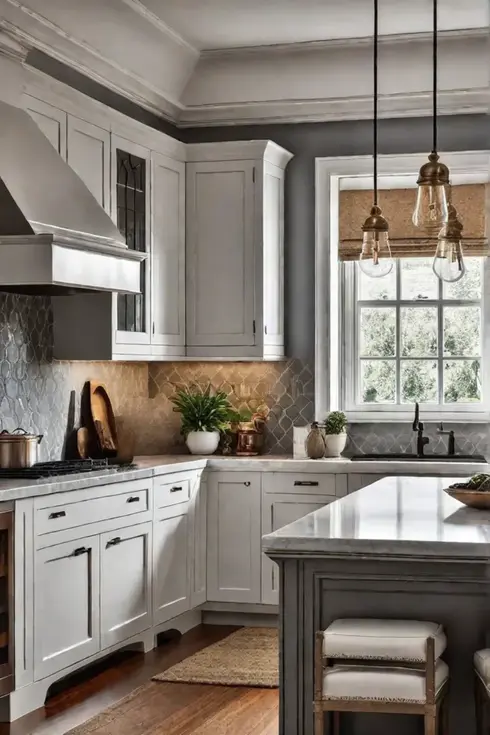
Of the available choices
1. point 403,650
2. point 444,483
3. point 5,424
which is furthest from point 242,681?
point 403,650

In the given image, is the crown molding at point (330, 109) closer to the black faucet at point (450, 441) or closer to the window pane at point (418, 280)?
the window pane at point (418, 280)

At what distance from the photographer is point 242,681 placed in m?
4.96

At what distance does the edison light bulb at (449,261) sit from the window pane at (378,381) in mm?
3240

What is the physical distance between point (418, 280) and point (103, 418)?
2079 mm

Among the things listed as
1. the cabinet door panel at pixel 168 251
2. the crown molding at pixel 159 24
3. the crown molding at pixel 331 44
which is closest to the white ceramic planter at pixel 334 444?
the cabinet door panel at pixel 168 251

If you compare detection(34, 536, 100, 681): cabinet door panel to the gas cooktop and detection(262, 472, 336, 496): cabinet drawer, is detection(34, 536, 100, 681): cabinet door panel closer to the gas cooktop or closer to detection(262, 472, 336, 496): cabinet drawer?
the gas cooktop

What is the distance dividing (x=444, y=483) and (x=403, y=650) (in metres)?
1.88

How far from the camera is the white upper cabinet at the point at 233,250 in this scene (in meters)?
6.46

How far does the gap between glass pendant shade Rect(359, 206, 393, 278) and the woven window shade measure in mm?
2716

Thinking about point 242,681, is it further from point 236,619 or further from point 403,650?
point 403,650

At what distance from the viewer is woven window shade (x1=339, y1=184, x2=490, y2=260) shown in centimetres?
667

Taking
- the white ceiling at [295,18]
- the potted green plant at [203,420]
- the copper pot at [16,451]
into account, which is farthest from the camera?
the potted green plant at [203,420]

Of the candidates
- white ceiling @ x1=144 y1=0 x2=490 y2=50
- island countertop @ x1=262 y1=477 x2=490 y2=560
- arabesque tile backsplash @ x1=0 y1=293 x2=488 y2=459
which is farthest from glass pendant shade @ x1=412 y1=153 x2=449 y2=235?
arabesque tile backsplash @ x1=0 y1=293 x2=488 y2=459

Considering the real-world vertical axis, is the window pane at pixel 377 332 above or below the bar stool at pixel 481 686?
above
